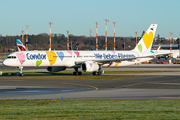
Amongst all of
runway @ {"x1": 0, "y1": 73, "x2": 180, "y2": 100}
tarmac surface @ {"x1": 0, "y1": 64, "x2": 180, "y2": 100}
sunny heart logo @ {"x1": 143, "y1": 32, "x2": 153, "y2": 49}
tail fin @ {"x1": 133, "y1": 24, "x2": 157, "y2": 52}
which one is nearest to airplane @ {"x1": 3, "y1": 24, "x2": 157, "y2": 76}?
tail fin @ {"x1": 133, "y1": 24, "x2": 157, "y2": 52}

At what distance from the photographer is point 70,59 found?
50312 mm

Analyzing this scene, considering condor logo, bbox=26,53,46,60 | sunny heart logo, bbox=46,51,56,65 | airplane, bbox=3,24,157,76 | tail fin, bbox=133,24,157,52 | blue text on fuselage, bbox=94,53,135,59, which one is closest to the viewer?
airplane, bbox=3,24,157,76

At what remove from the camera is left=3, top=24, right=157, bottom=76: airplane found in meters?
47.2

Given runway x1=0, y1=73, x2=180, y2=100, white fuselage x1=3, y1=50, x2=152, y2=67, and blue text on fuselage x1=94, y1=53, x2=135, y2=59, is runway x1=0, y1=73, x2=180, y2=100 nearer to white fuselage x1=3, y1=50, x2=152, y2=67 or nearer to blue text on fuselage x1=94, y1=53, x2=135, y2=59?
white fuselage x1=3, y1=50, x2=152, y2=67

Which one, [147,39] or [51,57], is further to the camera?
[147,39]

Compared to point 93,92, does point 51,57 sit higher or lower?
higher

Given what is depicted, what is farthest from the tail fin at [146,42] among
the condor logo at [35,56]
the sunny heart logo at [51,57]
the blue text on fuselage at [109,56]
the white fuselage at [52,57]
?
the condor logo at [35,56]

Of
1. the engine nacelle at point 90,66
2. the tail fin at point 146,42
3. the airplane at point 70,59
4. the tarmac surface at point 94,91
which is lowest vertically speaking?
the tarmac surface at point 94,91

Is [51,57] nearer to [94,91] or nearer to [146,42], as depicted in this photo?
[146,42]

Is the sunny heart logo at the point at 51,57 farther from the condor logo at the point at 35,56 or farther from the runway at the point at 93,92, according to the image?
the runway at the point at 93,92

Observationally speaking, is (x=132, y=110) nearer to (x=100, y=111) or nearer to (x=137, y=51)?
(x=100, y=111)

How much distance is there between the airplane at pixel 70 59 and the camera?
4716 centimetres

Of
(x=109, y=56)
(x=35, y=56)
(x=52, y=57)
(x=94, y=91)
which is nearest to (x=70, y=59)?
(x=52, y=57)

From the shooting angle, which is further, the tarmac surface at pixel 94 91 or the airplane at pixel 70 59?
the airplane at pixel 70 59
